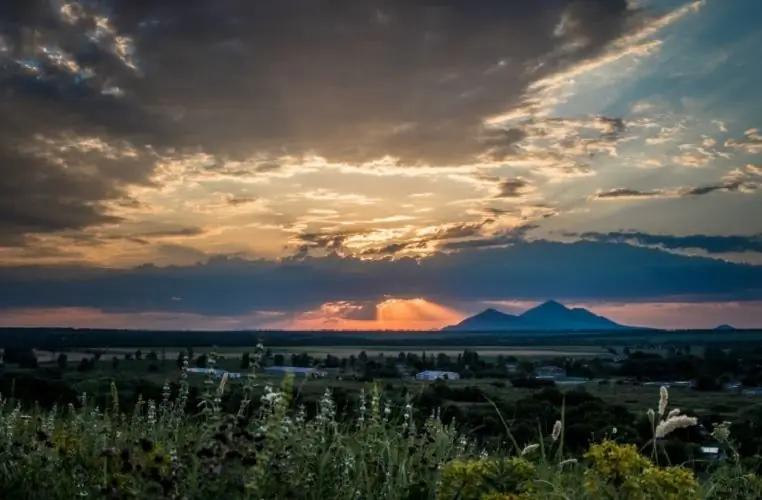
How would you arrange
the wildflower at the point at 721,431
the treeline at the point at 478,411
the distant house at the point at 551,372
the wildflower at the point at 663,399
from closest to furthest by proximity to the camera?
the wildflower at the point at 663,399 → the wildflower at the point at 721,431 → the treeline at the point at 478,411 → the distant house at the point at 551,372

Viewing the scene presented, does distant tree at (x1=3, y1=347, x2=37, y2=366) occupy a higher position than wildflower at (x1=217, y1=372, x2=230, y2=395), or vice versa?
wildflower at (x1=217, y1=372, x2=230, y2=395)

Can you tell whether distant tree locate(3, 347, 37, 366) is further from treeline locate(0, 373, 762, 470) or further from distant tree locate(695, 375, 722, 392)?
distant tree locate(695, 375, 722, 392)

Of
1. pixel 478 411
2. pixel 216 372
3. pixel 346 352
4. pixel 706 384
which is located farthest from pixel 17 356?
pixel 346 352

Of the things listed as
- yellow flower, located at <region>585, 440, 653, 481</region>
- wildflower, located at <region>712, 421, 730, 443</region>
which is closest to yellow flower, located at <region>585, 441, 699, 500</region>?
yellow flower, located at <region>585, 440, 653, 481</region>

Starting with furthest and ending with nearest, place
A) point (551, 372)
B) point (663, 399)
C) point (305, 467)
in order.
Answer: point (551, 372), point (305, 467), point (663, 399)

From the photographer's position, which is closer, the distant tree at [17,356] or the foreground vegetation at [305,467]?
the foreground vegetation at [305,467]

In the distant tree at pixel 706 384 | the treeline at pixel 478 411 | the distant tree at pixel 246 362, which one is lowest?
the distant tree at pixel 706 384

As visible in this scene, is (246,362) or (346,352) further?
(346,352)

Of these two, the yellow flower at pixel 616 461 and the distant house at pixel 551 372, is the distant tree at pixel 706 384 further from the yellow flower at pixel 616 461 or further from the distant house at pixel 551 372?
the yellow flower at pixel 616 461

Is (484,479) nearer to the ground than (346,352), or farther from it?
farther from it

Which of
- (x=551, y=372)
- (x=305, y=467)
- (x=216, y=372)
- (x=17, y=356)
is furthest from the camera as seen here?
(x=551, y=372)

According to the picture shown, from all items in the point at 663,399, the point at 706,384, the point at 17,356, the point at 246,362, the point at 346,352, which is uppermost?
the point at 246,362

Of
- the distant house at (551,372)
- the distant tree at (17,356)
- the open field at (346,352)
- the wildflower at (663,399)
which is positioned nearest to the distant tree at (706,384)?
the distant house at (551,372)

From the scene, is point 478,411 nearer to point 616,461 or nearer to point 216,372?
point 216,372
